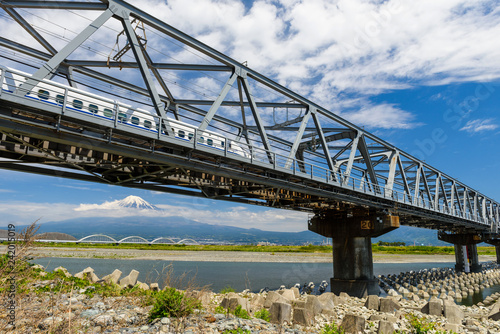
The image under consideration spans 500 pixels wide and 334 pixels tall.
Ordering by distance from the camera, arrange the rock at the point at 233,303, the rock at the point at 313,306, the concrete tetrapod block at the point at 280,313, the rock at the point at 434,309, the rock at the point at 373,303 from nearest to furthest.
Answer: the rock at the point at 233,303 → the concrete tetrapod block at the point at 280,313 → the rock at the point at 313,306 → the rock at the point at 434,309 → the rock at the point at 373,303

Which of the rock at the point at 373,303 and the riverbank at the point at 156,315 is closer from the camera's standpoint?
the riverbank at the point at 156,315

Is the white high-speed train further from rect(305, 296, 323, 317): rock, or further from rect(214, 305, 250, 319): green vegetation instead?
rect(305, 296, 323, 317): rock

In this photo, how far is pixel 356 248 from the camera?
30.3 meters

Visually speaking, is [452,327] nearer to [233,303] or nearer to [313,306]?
[313,306]

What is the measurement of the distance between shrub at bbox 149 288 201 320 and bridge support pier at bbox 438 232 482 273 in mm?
63014

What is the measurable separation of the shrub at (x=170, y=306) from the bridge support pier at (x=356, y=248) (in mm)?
22499

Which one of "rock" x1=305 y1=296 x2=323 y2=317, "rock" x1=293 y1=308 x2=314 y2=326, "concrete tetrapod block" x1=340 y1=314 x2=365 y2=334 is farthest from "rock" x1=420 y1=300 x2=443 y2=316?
"rock" x1=293 y1=308 x2=314 y2=326

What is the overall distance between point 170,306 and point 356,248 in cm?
2425

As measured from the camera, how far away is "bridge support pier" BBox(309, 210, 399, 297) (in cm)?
2883

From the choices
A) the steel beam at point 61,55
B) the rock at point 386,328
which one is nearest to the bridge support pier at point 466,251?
the rock at point 386,328

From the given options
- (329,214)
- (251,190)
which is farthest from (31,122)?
(329,214)

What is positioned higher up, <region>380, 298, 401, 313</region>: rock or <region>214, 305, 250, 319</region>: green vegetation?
<region>214, 305, 250, 319</region>: green vegetation

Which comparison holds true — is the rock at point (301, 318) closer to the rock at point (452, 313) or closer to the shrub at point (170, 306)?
the shrub at point (170, 306)

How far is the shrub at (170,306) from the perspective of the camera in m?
9.60
